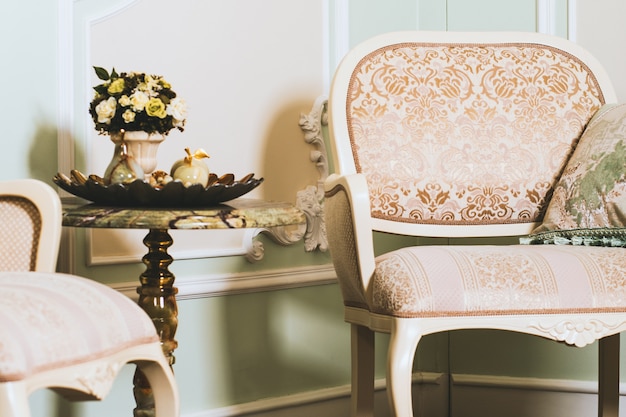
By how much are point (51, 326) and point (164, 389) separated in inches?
13.1

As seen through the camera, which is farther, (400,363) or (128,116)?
(128,116)

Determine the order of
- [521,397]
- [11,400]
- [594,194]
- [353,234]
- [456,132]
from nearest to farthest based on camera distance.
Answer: [11,400], [353,234], [594,194], [456,132], [521,397]

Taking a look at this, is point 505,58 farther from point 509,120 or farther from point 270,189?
point 270,189

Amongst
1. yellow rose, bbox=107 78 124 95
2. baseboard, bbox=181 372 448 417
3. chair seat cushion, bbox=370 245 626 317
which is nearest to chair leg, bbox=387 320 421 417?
chair seat cushion, bbox=370 245 626 317

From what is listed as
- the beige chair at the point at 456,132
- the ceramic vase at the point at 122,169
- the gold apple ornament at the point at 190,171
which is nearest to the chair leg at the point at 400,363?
the beige chair at the point at 456,132

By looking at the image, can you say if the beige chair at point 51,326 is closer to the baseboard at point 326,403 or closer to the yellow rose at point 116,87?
the yellow rose at point 116,87

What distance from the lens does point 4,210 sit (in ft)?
4.92

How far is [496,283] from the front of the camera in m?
1.56

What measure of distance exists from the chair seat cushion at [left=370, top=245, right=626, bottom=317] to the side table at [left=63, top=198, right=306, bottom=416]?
248 millimetres

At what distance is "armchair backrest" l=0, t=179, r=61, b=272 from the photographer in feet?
4.86

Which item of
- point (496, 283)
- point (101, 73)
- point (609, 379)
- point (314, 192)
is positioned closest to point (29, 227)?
point (101, 73)

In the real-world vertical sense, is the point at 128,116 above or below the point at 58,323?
above

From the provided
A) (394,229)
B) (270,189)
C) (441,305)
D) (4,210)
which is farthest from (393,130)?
(4,210)

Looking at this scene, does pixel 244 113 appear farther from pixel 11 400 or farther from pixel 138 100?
pixel 11 400
